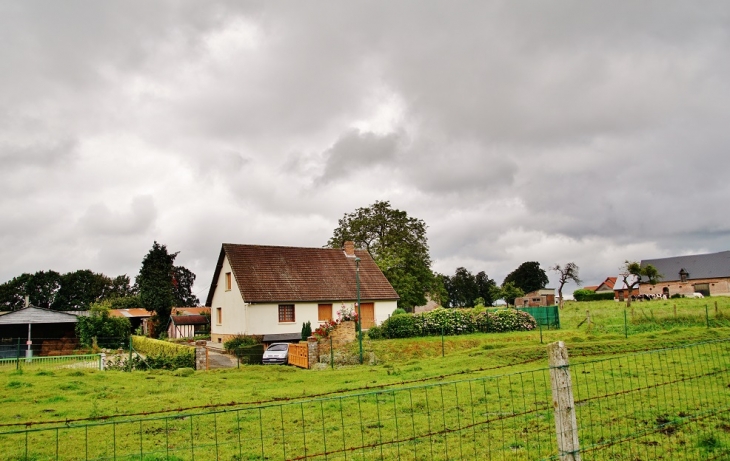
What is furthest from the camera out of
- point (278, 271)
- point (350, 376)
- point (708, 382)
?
point (278, 271)

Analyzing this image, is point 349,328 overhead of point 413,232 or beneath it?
beneath

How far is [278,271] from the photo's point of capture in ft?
125

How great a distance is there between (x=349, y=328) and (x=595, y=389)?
16.8 metres

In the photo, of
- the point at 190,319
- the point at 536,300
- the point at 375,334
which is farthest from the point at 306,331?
the point at 536,300

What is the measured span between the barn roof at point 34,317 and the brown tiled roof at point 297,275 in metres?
10.3

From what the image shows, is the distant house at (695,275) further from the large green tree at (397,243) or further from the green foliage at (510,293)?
the large green tree at (397,243)

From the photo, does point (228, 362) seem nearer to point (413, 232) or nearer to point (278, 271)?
point (278, 271)

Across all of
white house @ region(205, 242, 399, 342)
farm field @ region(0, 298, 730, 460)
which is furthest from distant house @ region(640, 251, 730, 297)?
farm field @ region(0, 298, 730, 460)

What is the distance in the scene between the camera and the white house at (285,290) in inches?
1390

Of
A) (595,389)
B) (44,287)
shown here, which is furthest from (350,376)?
(44,287)

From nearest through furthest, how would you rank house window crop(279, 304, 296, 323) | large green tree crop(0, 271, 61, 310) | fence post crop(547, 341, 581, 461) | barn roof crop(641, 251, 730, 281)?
fence post crop(547, 341, 581, 461) < house window crop(279, 304, 296, 323) < barn roof crop(641, 251, 730, 281) < large green tree crop(0, 271, 61, 310)

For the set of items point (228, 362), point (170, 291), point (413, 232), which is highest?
point (413, 232)

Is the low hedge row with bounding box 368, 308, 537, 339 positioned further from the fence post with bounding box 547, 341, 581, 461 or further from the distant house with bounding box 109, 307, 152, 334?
the distant house with bounding box 109, 307, 152, 334

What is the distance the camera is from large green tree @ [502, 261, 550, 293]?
10294cm
